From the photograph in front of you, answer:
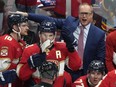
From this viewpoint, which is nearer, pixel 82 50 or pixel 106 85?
pixel 106 85

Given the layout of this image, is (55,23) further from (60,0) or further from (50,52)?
(60,0)

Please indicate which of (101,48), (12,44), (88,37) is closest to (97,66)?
(101,48)

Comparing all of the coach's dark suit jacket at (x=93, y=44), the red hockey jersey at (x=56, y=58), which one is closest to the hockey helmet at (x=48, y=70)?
the red hockey jersey at (x=56, y=58)

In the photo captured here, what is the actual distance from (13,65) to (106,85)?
4.73ft

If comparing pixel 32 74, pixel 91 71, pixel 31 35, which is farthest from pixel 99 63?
pixel 31 35

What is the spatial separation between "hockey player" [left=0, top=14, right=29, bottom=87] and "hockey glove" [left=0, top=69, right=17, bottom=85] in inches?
2.1

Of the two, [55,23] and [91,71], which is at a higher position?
[55,23]

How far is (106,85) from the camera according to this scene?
16.7 feet

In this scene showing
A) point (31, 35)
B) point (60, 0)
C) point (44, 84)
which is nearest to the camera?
point (44, 84)

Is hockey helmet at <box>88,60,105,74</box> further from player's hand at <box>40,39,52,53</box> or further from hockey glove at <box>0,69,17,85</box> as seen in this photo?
hockey glove at <box>0,69,17,85</box>

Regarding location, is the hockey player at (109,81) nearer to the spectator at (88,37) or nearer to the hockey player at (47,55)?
the hockey player at (47,55)

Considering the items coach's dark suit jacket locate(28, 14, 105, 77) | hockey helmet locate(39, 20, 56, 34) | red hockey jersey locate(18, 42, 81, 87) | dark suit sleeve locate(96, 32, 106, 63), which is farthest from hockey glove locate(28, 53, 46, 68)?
dark suit sleeve locate(96, 32, 106, 63)

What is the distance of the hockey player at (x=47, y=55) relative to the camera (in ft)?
17.9

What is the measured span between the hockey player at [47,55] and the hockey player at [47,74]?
418 mm
